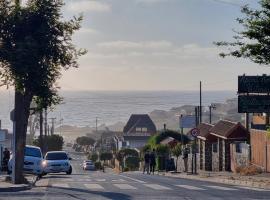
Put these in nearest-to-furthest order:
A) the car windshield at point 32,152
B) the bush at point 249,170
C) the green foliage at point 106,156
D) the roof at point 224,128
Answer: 1. the car windshield at point 32,152
2. the bush at point 249,170
3. the roof at point 224,128
4. the green foliage at point 106,156

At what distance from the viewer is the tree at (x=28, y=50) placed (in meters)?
24.6

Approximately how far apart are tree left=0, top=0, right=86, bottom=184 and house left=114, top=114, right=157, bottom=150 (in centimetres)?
9303

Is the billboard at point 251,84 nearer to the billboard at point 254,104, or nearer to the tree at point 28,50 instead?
the billboard at point 254,104

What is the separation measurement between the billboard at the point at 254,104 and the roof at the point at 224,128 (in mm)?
7801

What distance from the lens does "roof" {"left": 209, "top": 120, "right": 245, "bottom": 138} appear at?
43.2 meters

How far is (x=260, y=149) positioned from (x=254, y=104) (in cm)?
Result: 334

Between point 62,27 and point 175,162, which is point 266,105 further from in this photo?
point 175,162

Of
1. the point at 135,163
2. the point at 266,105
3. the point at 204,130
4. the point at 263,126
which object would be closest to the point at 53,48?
the point at 266,105

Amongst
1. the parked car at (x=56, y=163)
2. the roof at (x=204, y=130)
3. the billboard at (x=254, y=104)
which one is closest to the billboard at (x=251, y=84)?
the billboard at (x=254, y=104)

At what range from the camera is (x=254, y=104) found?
34875 millimetres

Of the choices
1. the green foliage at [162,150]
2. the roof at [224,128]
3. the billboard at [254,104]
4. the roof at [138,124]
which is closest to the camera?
the billboard at [254,104]

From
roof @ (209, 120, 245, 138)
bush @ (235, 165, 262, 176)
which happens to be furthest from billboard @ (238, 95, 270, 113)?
roof @ (209, 120, 245, 138)

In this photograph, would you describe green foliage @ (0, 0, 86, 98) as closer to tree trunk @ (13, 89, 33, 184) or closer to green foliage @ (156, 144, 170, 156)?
tree trunk @ (13, 89, 33, 184)

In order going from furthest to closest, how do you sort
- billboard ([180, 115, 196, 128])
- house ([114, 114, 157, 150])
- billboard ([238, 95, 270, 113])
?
house ([114, 114, 157, 150]) < billboard ([180, 115, 196, 128]) < billboard ([238, 95, 270, 113])
